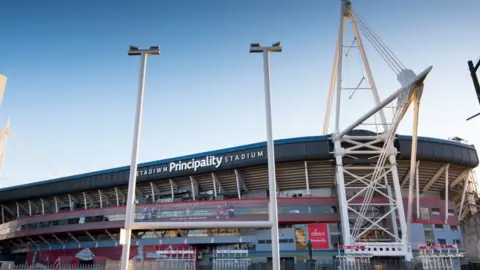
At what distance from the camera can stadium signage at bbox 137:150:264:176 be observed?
43.8 meters

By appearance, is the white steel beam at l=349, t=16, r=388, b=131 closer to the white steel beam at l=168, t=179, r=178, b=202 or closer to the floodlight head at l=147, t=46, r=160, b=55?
the white steel beam at l=168, t=179, r=178, b=202

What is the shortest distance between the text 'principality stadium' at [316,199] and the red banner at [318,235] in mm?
112

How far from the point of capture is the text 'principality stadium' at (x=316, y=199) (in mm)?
37125

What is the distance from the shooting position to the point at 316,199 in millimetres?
42938

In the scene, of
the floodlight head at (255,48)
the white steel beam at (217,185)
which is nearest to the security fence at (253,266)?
the white steel beam at (217,185)

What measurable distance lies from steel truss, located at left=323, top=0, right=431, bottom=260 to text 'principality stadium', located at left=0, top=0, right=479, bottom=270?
0.12 metres

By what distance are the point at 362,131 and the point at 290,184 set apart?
1175 cm

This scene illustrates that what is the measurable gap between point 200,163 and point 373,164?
70.2ft

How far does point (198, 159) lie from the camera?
1841 inches

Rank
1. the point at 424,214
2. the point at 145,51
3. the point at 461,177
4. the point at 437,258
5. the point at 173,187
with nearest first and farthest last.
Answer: the point at 145,51 < the point at 437,258 < the point at 424,214 < the point at 461,177 < the point at 173,187

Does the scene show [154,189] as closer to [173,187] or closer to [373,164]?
[173,187]

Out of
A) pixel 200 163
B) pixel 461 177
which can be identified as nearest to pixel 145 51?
pixel 200 163

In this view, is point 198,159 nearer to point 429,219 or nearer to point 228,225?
point 429,219

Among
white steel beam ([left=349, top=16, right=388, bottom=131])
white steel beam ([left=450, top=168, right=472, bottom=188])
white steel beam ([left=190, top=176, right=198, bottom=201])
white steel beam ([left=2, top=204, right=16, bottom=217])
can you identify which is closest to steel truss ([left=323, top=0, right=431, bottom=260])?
white steel beam ([left=349, top=16, right=388, bottom=131])
